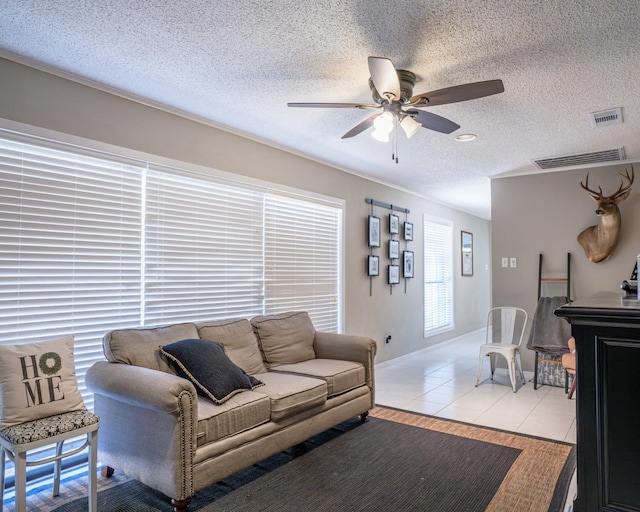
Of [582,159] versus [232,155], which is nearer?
[232,155]

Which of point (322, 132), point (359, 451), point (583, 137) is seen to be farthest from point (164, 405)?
point (583, 137)

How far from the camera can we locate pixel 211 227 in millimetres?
3631

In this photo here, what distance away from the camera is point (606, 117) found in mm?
3354

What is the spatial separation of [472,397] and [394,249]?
88.5 inches

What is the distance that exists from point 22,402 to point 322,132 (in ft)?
9.52

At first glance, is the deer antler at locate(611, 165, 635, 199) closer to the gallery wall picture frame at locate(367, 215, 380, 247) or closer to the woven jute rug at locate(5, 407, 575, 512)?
the gallery wall picture frame at locate(367, 215, 380, 247)

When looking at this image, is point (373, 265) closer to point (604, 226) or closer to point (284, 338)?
point (284, 338)

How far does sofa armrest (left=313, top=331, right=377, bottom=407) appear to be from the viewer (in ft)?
12.0

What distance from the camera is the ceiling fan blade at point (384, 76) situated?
79.8 inches

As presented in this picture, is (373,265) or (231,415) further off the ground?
(373,265)

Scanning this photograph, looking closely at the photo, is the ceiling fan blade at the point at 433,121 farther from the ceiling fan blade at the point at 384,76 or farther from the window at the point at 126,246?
the window at the point at 126,246

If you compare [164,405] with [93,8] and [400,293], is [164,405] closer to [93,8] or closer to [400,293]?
[93,8]

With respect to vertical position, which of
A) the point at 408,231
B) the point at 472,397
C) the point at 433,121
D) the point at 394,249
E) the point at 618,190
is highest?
the point at 433,121

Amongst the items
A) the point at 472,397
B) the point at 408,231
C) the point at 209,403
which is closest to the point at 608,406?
the point at 209,403
